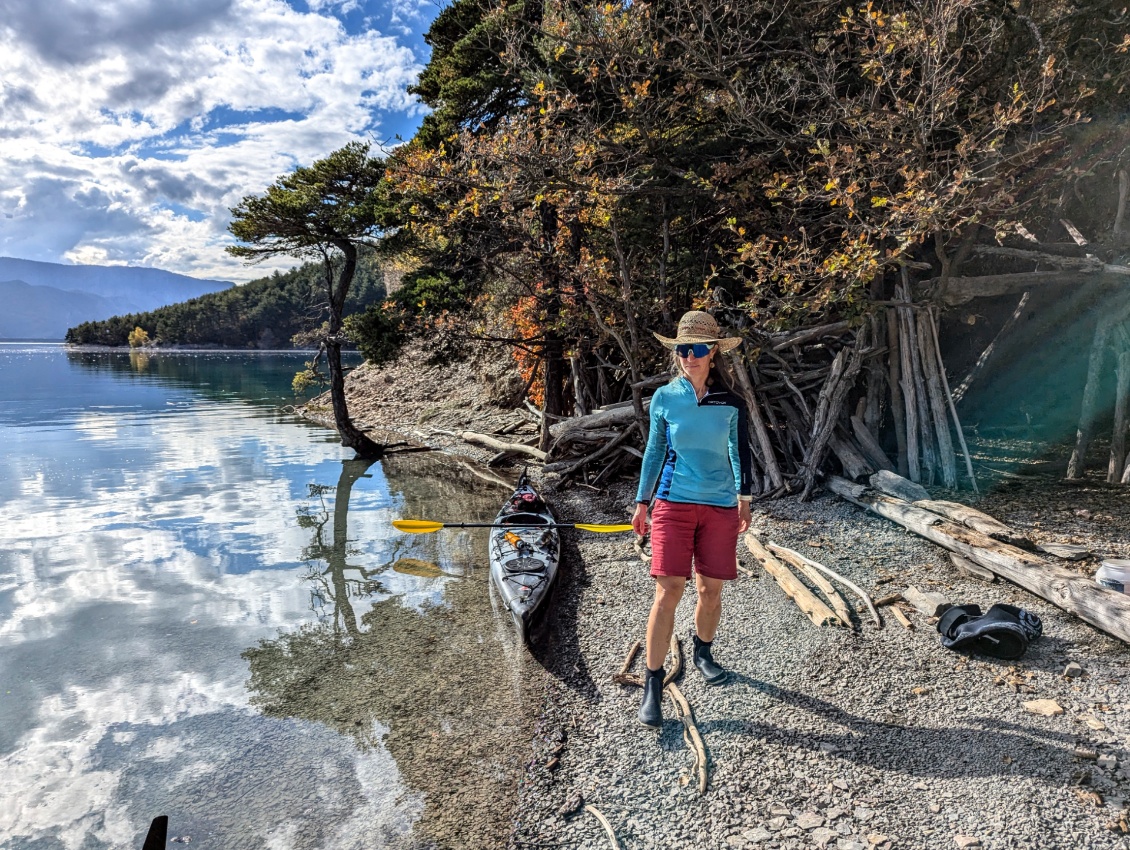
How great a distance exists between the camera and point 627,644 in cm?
656

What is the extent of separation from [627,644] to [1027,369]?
35.5 feet

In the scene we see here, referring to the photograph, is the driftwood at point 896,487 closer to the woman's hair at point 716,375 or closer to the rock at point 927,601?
→ the rock at point 927,601

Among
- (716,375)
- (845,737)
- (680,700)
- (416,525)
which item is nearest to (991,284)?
(716,375)

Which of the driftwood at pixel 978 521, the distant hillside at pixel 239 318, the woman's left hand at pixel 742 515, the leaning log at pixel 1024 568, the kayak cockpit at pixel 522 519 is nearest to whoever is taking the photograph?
the woman's left hand at pixel 742 515

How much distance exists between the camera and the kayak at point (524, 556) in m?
7.64

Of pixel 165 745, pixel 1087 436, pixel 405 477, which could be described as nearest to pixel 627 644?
pixel 165 745

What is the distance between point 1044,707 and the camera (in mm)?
4555

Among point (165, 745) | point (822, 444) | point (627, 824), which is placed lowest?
point (165, 745)

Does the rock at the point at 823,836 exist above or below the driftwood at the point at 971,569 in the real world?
below

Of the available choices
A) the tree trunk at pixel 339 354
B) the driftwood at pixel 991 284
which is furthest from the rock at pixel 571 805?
the tree trunk at pixel 339 354

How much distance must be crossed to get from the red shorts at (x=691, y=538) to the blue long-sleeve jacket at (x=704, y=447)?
0.08 metres

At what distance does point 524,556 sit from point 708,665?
3.96m

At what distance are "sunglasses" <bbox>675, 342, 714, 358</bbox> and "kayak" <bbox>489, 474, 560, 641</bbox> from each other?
13.1 feet

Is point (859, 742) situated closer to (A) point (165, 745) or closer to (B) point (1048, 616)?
(B) point (1048, 616)
